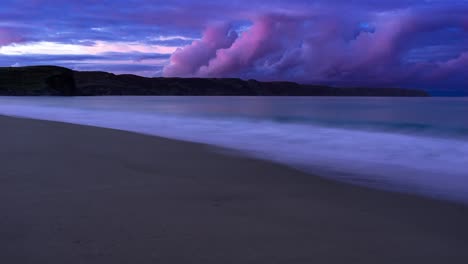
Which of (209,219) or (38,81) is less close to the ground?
(38,81)

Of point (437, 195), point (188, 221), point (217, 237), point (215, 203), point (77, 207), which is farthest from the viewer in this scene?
point (437, 195)

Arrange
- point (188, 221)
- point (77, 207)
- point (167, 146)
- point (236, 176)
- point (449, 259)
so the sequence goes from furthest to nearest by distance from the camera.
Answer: point (167, 146), point (236, 176), point (77, 207), point (188, 221), point (449, 259)

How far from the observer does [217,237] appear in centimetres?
305

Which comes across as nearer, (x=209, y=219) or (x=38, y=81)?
(x=209, y=219)

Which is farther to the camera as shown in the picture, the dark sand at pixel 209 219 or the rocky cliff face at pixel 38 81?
the rocky cliff face at pixel 38 81

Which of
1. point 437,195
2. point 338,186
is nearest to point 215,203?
point 338,186

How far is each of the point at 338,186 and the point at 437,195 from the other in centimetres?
102

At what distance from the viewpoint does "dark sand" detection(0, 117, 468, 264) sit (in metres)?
2.76

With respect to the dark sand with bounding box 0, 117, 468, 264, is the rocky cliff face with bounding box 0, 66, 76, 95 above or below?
above

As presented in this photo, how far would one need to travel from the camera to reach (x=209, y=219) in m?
3.48

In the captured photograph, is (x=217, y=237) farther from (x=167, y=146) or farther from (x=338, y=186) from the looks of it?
(x=167, y=146)

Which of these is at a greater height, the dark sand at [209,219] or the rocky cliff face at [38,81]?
the rocky cliff face at [38,81]

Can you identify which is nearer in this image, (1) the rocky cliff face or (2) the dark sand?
(2) the dark sand

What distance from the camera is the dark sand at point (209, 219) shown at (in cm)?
276
